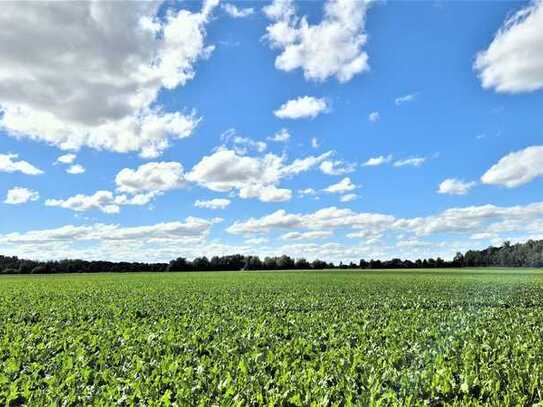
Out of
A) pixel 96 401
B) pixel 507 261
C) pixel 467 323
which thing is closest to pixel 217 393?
pixel 96 401

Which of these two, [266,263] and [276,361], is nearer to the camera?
[276,361]

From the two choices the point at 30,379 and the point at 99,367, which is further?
the point at 99,367

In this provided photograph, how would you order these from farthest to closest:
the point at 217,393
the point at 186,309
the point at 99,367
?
the point at 186,309
the point at 99,367
the point at 217,393

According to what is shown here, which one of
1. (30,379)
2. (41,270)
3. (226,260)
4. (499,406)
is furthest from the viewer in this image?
(226,260)

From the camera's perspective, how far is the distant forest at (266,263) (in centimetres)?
11412

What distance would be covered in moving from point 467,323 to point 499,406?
31.5ft

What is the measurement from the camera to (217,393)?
25.7ft

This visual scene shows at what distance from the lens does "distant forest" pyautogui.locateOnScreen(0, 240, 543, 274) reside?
374 ft

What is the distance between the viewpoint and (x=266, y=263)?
13700cm

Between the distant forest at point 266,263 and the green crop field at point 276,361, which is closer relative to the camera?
the green crop field at point 276,361

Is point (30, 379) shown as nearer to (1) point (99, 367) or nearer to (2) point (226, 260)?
(1) point (99, 367)

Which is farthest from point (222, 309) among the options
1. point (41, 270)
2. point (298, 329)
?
point (41, 270)

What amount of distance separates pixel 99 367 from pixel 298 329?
5.97 m

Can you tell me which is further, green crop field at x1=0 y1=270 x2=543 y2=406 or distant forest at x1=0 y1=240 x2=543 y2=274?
distant forest at x1=0 y1=240 x2=543 y2=274
